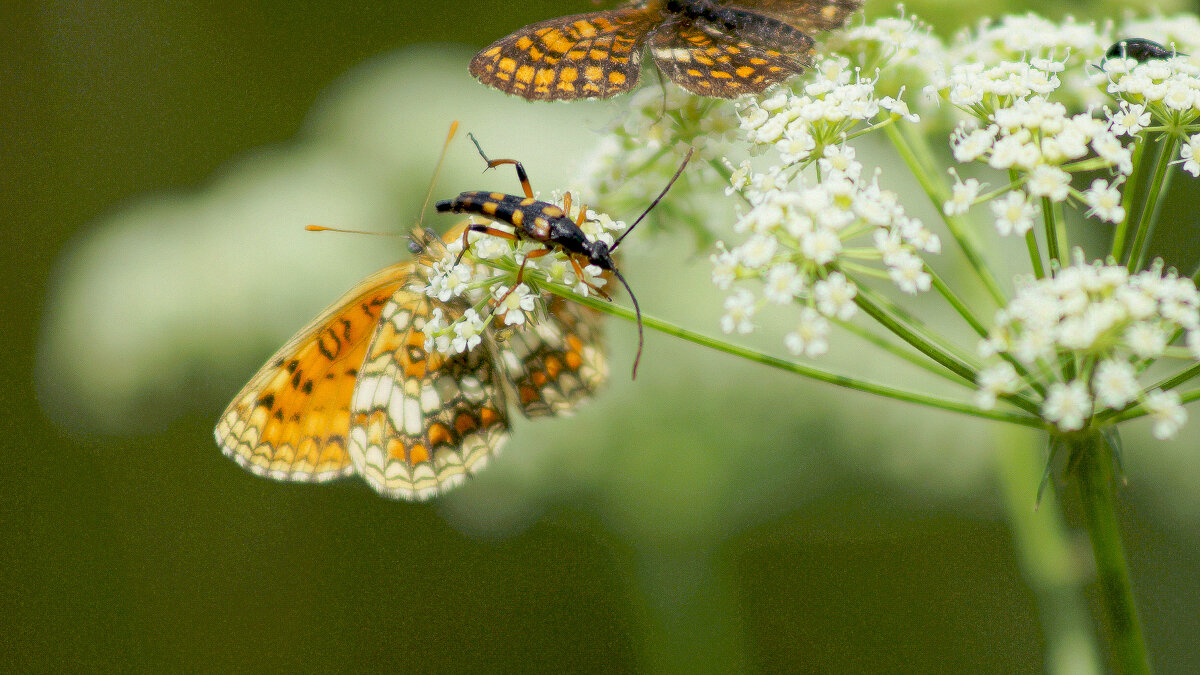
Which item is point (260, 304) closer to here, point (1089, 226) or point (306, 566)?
point (306, 566)

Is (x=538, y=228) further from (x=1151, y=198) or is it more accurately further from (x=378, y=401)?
(x=1151, y=198)

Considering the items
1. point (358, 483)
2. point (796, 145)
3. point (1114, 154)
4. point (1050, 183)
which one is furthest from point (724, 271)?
point (358, 483)

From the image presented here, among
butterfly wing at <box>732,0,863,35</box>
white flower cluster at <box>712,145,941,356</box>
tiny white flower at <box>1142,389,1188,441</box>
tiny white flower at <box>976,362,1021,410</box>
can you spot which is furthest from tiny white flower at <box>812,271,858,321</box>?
butterfly wing at <box>732,0,863,35</box>

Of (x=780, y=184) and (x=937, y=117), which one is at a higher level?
(x=780, y=184)

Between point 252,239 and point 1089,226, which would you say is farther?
point 1089,226

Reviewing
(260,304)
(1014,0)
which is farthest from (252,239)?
(1014,0)

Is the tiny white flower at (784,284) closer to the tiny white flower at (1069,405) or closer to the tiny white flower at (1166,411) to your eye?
the tiny white flower at (1069,405)
